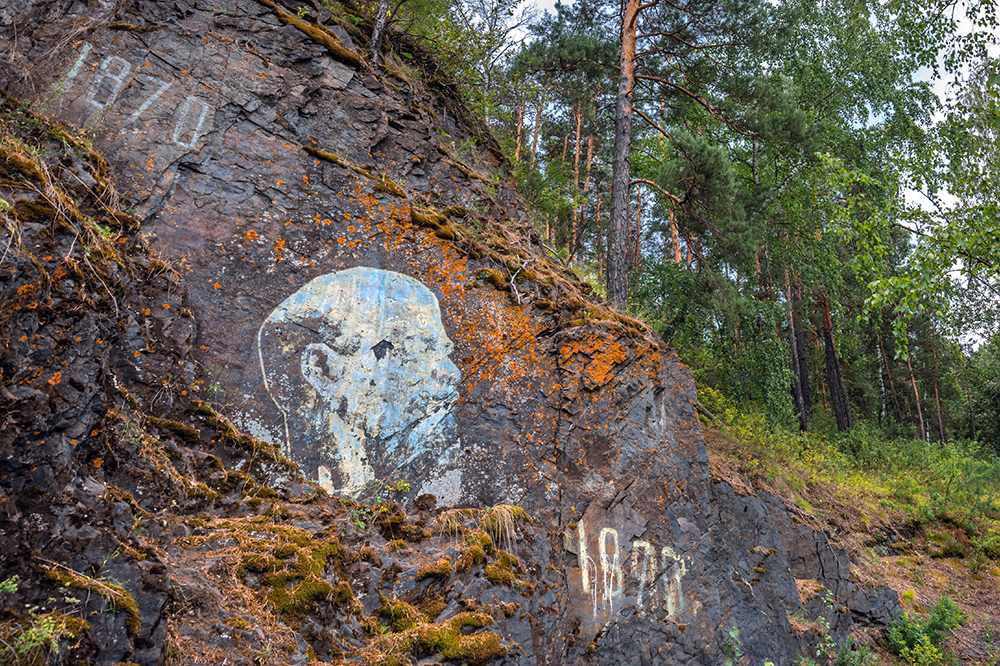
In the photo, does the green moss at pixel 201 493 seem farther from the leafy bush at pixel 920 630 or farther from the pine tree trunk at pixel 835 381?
the pine tree trunk at pixel 835 381

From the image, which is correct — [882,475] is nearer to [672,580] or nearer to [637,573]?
[672,580]

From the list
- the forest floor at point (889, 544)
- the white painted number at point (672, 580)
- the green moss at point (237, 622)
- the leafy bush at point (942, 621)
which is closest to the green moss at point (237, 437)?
the green moss at point (237, 622)

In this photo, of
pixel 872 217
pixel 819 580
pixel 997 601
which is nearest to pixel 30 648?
pixel 819 580

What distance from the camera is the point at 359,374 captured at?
4.83 metres

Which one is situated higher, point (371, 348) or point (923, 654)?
point (371, 348)

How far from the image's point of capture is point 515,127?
49.1ft

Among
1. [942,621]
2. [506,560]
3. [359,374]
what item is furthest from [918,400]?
[359,374]

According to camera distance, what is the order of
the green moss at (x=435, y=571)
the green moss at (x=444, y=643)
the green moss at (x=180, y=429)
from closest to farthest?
1. the green moss at (x=444, y=643)
2. the green moss at (x=180, y=429)
3. the green moss at (x=435, y=571)

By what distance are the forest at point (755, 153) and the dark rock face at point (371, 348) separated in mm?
2006

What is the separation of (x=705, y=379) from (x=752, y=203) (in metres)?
4.03

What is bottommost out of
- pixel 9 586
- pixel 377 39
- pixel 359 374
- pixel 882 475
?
pixel 882 475

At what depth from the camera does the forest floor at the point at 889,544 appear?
7180 millimetres

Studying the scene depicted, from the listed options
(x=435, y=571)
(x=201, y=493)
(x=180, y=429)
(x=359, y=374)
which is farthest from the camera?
(x=359, y=374)

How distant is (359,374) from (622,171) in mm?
→ 6403
